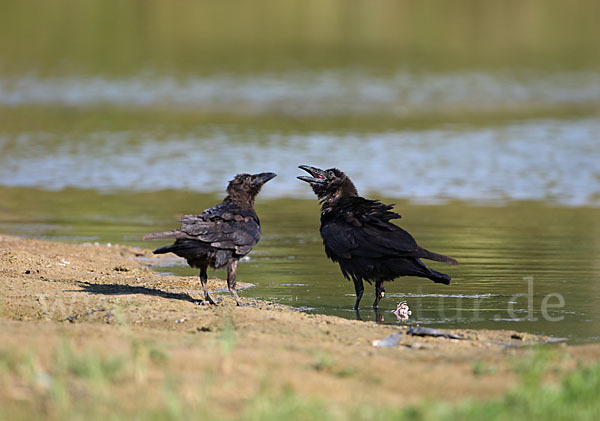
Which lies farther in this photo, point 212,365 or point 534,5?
point 534,5

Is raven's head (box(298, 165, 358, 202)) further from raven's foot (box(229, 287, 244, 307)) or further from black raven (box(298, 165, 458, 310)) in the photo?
raven's foot (box(229, 287, 244, 307))

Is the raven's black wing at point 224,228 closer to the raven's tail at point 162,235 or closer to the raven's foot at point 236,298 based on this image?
the raven's tail at point 162,235

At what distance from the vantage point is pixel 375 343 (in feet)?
24.6

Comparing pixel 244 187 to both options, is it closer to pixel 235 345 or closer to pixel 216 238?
pixel 216 238

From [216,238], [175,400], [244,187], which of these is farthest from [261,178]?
[175,400]

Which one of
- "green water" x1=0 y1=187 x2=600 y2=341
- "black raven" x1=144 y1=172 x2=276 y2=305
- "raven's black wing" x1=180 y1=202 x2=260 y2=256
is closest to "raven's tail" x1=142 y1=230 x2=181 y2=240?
"black raven" x1=144 y1=172 x2=276 y2=305

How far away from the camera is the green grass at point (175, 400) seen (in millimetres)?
5133

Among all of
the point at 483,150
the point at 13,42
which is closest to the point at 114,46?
the point at 13,42

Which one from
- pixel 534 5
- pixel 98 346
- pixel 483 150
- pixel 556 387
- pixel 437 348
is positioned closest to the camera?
pixel 556 387

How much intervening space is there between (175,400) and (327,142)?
19.6 meters

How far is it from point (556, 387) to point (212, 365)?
2.14 m

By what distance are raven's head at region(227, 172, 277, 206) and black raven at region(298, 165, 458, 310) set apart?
80 cm

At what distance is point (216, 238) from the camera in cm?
920

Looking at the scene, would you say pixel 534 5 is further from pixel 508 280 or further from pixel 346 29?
pixel 508 280
